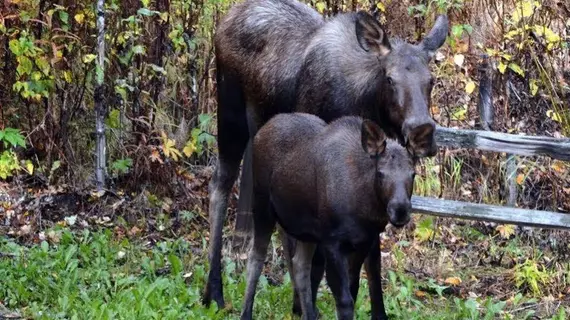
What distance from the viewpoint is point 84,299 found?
28.1 feet

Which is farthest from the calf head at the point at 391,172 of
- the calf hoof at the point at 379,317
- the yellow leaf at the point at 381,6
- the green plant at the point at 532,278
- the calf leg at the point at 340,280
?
the yellow leaf at the point at 381,6

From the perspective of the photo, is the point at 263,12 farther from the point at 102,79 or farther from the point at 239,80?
the point at 102,79

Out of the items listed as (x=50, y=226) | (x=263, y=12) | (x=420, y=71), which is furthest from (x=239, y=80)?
(x=50, y=226)

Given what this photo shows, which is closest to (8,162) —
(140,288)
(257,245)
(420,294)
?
(140,288)

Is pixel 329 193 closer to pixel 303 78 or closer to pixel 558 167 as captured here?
pixel 303 78

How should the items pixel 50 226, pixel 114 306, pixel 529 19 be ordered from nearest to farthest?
pixel 114 306, pixel 50 226, pixel 529 19

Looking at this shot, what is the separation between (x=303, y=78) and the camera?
28.6ft

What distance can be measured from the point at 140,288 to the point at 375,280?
1.95m

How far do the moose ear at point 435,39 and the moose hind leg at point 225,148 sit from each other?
202cm

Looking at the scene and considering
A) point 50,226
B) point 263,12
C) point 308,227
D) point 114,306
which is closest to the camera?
point 308,227

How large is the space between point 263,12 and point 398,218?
11.2 ft

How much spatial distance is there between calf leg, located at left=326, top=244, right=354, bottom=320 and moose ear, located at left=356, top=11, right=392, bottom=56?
5.81 ft

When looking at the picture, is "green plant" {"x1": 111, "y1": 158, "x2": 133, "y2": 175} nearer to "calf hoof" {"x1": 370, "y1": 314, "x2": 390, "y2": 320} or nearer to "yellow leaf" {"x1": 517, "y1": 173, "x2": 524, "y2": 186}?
"yellow leaf" {"x1": 517, "y1": 173, "x2": 524, "y2": 186}

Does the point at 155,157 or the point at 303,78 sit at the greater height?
the point at 303,78
